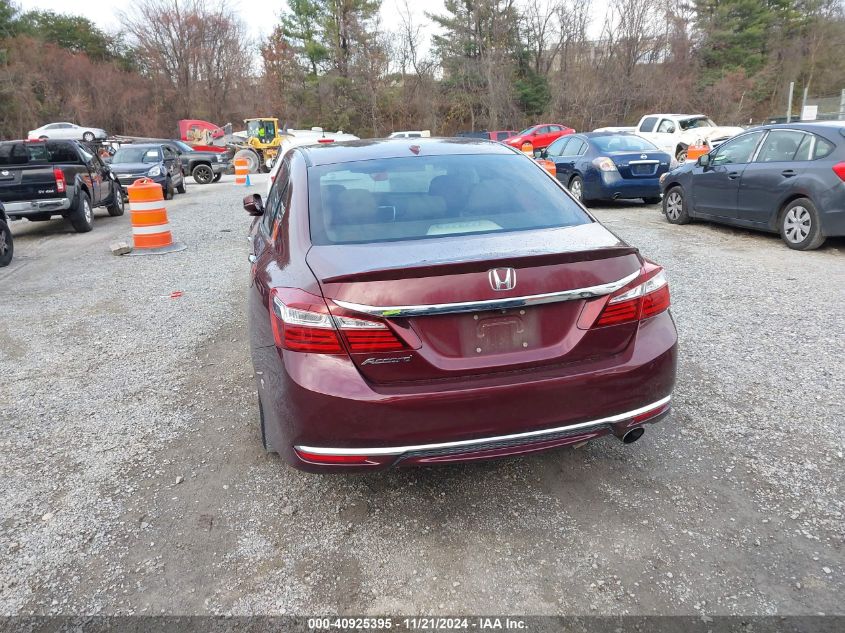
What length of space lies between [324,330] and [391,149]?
1707 millimetres

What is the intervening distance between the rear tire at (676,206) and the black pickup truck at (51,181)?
1089cm

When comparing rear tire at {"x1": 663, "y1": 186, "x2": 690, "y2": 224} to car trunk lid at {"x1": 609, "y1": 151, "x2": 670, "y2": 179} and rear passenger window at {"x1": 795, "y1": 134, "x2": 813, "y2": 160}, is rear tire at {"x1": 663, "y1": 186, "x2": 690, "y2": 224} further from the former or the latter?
rear passenger window at {"x1": 795, "y1": 134, "x2": 813, "y2": 160}

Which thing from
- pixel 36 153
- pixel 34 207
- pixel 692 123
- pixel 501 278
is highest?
pixel 692 123

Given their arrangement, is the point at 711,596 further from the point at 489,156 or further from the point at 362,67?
the point at 362,67

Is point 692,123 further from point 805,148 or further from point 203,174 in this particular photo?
point 203,174

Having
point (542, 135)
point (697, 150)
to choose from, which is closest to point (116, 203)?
point (697, 150)

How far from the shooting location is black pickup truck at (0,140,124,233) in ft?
36.8

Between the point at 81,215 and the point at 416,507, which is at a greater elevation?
the point at 81,215

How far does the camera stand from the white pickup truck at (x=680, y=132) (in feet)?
72.2

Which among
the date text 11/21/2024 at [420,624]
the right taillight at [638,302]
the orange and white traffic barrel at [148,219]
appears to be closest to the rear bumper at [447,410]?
the right taillight at [638,302]

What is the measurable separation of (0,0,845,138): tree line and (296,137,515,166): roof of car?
42.8 meters

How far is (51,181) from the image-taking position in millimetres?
11391

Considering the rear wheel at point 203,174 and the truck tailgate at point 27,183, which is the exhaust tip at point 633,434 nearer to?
the truck tailgate at point 27,183

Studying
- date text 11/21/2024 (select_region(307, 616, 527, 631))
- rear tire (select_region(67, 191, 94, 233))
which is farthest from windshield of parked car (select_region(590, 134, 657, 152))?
date text 11/21/2024 (select_region(307, 616, 527, 631))
